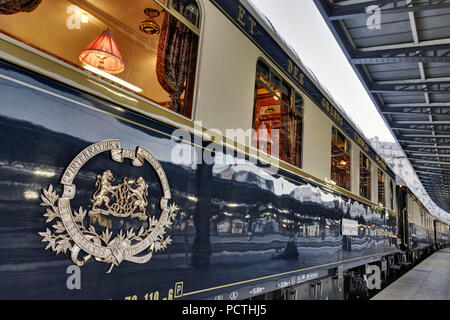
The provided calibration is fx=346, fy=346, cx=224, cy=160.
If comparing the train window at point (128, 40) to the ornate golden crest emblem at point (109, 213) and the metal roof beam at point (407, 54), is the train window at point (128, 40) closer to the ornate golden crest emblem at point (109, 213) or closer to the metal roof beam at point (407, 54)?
the ornate golden crest emblem at point (109, 213)

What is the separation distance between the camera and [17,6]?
1.59 meters

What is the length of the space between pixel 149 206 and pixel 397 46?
8.18m

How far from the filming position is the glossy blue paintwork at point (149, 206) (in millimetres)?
1409

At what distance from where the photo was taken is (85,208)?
5.35 feet

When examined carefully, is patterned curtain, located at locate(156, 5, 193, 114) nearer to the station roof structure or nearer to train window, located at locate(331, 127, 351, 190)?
train window, located at locate(331, 127, 351, 190)

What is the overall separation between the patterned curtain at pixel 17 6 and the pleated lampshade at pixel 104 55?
335 mm

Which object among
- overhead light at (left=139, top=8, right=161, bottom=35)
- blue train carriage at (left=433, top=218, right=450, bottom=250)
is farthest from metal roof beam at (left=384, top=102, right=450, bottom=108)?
blue train carriage at (left=433, top=218, right=450, bottom=250)

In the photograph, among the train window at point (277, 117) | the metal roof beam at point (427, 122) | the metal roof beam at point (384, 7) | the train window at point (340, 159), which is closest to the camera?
the train window at point (277, 117)

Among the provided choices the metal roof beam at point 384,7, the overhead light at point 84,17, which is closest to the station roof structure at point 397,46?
the metal roof beam at point 384,7

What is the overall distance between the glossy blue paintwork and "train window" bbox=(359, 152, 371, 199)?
3.29 metres

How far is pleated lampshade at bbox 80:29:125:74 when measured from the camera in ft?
6.53

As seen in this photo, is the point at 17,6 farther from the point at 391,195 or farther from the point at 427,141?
the point at 427,141

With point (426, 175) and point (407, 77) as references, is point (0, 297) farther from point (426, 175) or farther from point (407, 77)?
point (426, 175)

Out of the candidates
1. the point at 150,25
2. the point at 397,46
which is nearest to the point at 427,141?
the point at 397,46
